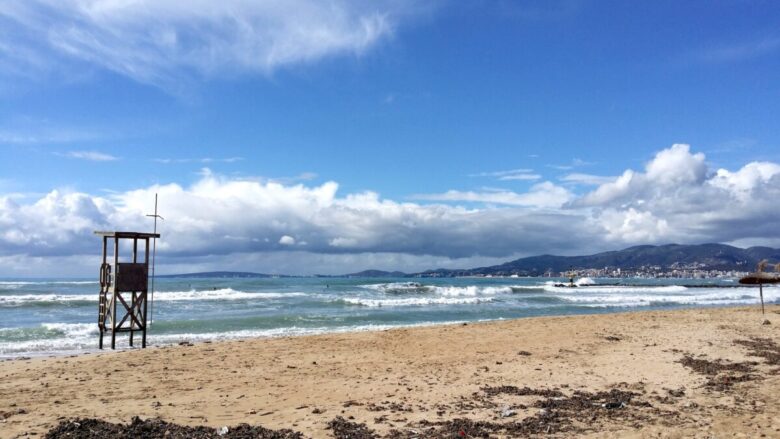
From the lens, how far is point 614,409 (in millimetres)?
7801

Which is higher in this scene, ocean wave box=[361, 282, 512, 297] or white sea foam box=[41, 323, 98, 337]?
white sea foam box=[41, 323, 98, 337]

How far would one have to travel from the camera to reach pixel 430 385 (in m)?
9.73

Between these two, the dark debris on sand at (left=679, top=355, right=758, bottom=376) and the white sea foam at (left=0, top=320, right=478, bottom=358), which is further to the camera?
the white sea foam at (left=0, top=320, right=478, bottom=358)

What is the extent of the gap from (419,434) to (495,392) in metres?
2.74

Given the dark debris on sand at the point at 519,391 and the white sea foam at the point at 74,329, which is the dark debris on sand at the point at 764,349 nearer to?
the dark debris on sand at the point at 519,391

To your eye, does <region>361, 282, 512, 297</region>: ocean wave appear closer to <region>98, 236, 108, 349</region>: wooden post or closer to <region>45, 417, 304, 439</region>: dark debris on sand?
<region>98, 236, 108, 349</region>: wooden post

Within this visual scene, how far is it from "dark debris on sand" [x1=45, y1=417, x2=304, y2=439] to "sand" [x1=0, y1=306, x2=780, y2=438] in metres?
0.42

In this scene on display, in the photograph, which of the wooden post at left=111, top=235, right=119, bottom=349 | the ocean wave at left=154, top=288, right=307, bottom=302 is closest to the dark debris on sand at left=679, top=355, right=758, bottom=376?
the wooden post at left=111, top=235, right=119, bottom=349

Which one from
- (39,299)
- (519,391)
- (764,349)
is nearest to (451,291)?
(39,299)

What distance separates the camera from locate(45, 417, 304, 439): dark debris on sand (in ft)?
21.2

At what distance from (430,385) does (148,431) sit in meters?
4.95

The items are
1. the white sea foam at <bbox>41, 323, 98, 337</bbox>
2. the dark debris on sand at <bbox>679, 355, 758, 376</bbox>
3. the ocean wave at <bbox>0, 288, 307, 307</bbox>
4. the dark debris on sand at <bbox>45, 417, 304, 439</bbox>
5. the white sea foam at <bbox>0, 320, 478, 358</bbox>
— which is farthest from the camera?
the ocean wave at <bbox>0, 288, 307, 307</bbox>

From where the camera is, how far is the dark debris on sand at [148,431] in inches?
255

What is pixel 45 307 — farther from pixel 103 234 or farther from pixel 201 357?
pixel 201 357
